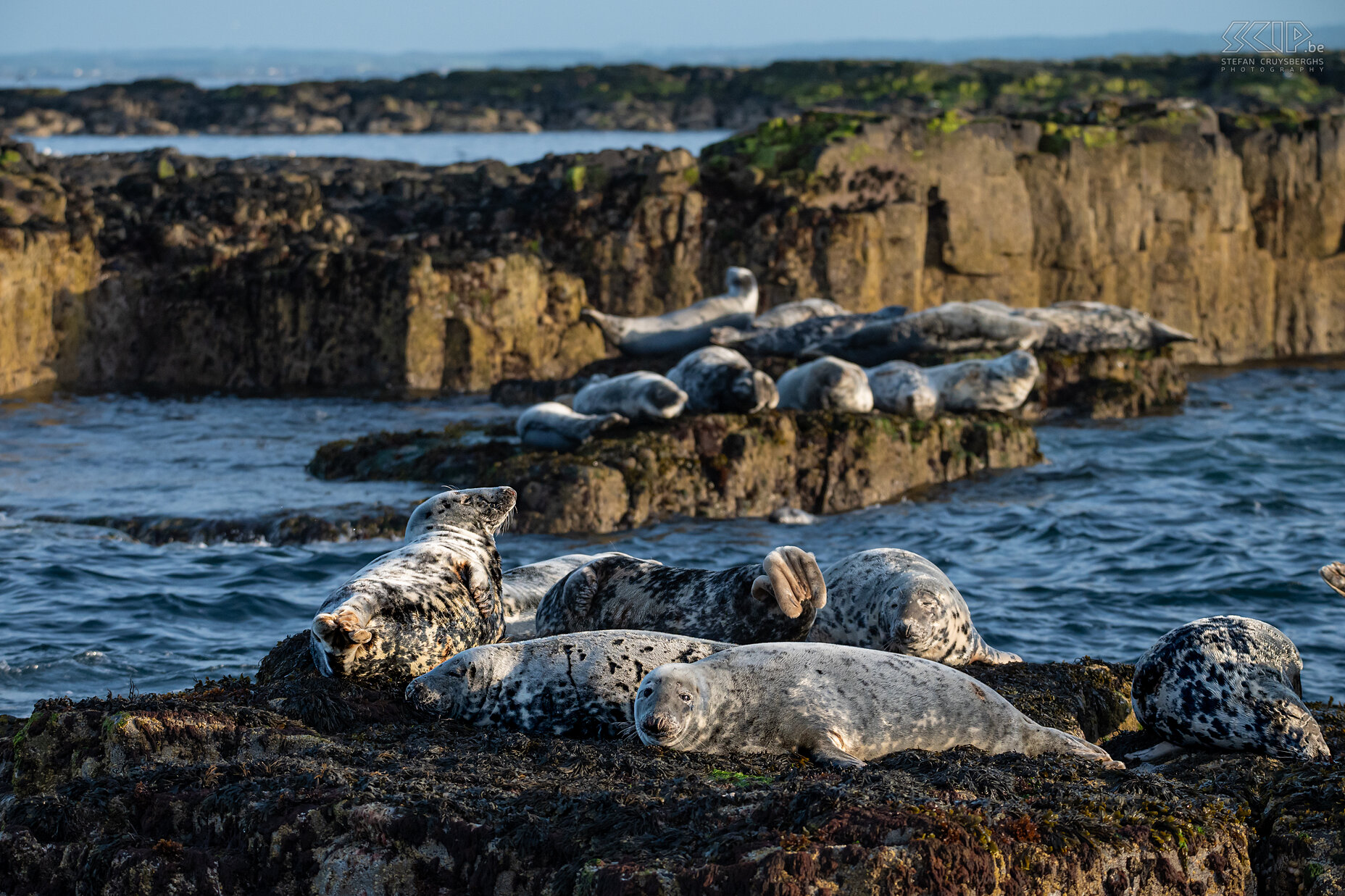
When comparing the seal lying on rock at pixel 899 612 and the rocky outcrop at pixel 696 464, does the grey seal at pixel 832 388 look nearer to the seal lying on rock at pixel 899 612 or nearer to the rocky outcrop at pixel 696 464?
the rocky outcrop at pixel 696 464

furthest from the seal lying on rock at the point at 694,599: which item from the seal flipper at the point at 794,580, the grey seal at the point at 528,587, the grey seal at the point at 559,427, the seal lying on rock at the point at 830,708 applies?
the grey seal at the point at 559,427

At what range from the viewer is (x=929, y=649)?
609cm

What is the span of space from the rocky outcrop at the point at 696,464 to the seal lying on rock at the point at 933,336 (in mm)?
2235

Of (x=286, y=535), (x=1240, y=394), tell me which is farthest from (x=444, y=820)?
(x=1240, y=394)

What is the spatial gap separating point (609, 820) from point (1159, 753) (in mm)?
2684

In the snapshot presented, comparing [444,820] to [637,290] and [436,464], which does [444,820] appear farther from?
[637,290]

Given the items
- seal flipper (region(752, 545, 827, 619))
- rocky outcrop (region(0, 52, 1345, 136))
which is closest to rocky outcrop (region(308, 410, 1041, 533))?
seal flipper (region(752, 545, 827, 619))

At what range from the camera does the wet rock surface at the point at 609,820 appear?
10.9ft

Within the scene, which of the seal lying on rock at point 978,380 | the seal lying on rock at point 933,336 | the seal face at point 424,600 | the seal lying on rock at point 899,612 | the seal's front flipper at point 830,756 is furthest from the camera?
the seal lying on rock at point 933,336

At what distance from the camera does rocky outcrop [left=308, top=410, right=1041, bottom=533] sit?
10906 mm

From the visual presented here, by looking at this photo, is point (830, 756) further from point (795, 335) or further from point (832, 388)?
point (795, 335)

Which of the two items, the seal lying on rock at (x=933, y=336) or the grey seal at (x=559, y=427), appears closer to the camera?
the grey seal at (x=559, y=427)

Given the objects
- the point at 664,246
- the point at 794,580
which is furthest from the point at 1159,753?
the point at 664,246

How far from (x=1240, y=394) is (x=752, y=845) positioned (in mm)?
17742
